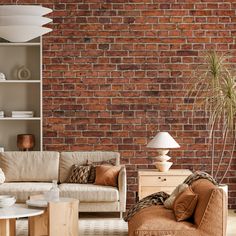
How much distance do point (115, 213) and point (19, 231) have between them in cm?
154

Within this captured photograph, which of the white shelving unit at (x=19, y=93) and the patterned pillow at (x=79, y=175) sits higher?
the white shelving unit at (x=19, y=93)

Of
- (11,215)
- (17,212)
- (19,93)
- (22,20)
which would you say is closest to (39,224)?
(17,212)

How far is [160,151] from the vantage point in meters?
8.44

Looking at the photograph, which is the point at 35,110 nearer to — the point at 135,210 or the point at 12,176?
the point at 12,176

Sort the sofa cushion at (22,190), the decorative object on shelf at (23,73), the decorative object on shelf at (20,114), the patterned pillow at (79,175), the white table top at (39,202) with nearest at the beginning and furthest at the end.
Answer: the white table top at (39,202) < the sofa cushion at (22,190) < the patterned pillow at (79,175) < the decorative object on shelf at (20,114) < the decorative object on shelf at (23,73)

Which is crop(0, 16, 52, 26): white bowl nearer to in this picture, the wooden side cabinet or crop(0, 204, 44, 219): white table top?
crop(0, 204, 44, 219): white table top

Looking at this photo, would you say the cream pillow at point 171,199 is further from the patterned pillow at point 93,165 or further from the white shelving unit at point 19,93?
the white shelving unit at point 19,93

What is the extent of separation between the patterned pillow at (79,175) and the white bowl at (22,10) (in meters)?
2.70

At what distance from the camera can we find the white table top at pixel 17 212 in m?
6.29

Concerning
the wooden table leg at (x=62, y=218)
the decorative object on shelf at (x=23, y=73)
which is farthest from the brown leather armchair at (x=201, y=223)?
the decorative object on shelf at (x=23, y=73)

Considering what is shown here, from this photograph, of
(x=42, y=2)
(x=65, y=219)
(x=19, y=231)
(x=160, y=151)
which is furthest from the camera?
(x=42, y=2)

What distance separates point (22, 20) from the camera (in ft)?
20.8

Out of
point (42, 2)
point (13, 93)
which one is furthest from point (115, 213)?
point (42, 2)

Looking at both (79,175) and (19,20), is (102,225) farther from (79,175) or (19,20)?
(19,20)
